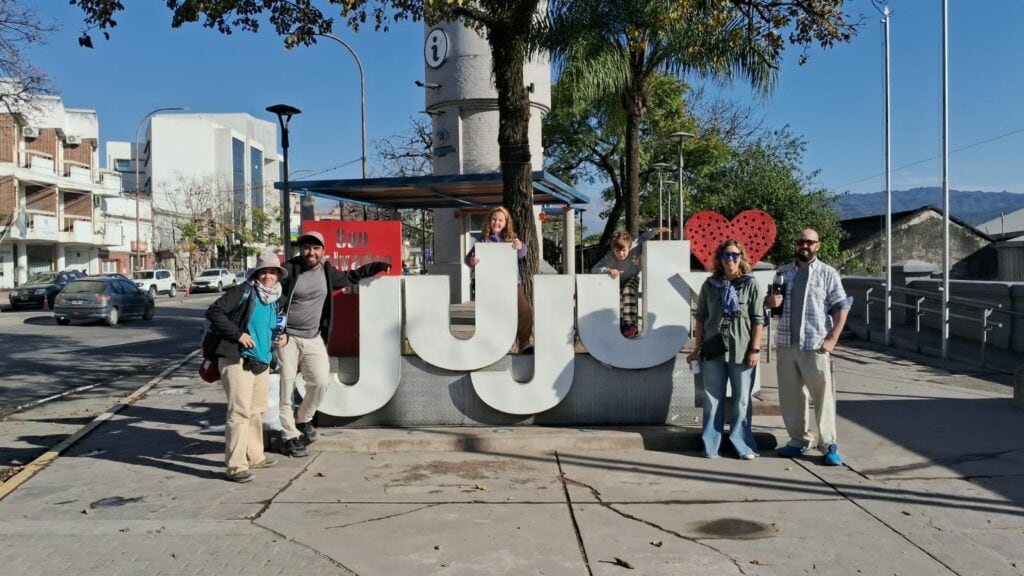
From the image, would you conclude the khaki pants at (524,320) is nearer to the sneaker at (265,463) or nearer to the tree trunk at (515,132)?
the tree trunk at (515,132)

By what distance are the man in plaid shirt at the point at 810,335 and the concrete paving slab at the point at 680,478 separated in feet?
1.12

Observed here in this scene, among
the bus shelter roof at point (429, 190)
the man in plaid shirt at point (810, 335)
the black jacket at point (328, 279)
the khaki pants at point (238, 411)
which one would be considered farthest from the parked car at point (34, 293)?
the man in plaid shirt at point (810, 335)

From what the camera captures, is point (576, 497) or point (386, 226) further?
point (386, 226)

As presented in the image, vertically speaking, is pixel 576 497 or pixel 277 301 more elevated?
pixel 277 301

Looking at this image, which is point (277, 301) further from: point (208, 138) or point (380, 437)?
point (208, 138)

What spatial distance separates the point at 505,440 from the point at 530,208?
294 centimetres

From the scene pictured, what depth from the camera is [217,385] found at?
11.0 meters

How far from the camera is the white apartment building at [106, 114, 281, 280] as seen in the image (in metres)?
65.6

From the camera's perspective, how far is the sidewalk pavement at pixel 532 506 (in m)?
4.25

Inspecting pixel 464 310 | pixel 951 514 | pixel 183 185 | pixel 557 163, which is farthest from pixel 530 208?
Result: pixel 183 185

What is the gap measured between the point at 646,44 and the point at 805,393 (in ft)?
24.9

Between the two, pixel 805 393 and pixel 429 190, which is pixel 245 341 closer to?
pixel 805 393

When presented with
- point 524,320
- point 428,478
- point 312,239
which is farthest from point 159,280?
point 428,478

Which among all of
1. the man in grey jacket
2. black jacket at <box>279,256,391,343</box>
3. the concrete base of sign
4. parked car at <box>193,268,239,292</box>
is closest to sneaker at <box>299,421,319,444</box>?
the man in grey jacket
